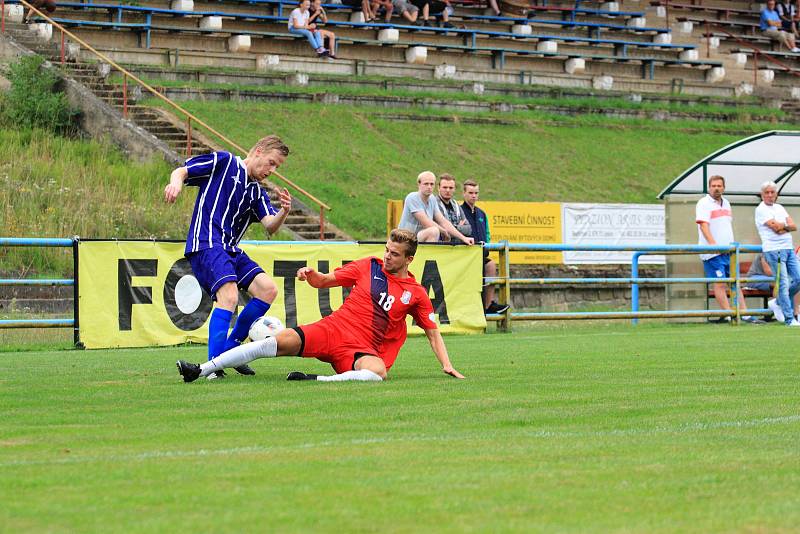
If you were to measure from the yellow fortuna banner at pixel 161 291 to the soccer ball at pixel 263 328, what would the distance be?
516cm

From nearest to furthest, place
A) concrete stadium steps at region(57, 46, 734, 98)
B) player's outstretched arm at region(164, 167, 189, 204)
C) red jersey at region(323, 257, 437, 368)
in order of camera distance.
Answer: player's outstretched arm at region(164, 167, 189, 204) → red jersey at region(323, 257, 437, 368) → concrete stadium steps at region(57, 46, 734, 98)

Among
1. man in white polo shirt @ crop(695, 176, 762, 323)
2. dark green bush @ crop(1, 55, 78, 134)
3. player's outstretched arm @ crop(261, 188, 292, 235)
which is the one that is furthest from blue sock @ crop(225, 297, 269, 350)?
dark green bush @ crop(1, 55, 78, 134)

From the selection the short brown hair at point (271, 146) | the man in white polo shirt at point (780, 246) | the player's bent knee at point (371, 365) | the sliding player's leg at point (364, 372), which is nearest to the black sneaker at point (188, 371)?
the sliding player's leg at point (364, 372)

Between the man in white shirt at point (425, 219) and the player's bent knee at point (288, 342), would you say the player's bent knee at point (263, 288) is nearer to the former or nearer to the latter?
the player's bent knee at point (288, 342)

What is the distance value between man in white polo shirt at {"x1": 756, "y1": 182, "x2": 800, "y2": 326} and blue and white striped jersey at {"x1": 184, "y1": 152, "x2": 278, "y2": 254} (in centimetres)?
1169

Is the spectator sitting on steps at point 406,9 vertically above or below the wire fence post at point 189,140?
above

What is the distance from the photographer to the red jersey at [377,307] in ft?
33.2

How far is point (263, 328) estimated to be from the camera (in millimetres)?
10789

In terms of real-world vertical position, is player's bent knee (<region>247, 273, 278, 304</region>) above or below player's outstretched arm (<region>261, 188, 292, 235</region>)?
below

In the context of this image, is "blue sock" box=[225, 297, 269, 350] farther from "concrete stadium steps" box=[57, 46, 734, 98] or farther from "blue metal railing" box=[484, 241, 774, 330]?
"concrete stadium steps" box=[57, 46, 734, 98]

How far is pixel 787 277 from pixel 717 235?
144 cm

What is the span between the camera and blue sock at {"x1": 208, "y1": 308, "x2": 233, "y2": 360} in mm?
10516

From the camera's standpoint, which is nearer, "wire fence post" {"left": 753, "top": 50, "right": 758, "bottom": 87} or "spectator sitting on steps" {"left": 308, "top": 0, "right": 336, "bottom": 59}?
"spectator sitting on steps" {"left": 308, "top": 0, "right": 336, "bottom": 59}

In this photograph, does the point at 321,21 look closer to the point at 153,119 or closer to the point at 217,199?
the point at 153,119
